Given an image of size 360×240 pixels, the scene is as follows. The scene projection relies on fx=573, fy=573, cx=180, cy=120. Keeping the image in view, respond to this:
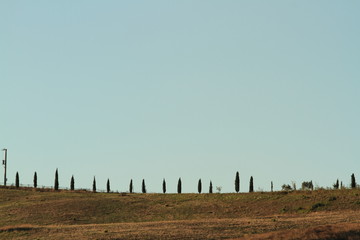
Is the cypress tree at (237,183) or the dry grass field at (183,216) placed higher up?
the cypress tree at (237,183)

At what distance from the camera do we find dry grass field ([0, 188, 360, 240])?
51.8 m

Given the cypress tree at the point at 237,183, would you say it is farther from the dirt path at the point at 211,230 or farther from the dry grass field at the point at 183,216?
the dirt path at the point at 211,230

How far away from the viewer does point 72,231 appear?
190 feet

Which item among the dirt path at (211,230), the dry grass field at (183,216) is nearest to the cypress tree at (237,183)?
the dry grass field at (183,216)

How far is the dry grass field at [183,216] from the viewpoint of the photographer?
51781 millimetres

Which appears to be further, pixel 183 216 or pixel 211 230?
pixel 183 216

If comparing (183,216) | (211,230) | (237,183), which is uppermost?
(237,183)

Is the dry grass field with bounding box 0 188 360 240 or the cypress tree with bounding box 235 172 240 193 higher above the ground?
the cypress tree with bounding box 235 172 240 193

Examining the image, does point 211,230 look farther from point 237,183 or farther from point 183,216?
point 237,183

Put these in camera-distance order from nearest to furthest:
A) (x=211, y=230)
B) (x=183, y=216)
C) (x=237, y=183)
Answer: (x=211, y=230) → (x=183, y=216) → (x=237, y=183)

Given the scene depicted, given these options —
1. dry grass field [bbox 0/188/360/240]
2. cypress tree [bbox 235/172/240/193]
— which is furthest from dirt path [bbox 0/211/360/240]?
cypress tree [bbox 235/172/240/193]

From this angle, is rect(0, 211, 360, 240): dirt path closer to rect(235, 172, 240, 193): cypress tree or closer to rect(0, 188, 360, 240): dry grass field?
rect(0, 188, 360, 240): dry grass field

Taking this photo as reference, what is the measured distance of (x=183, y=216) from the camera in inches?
3223

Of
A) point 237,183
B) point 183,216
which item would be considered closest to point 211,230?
point 183,216
